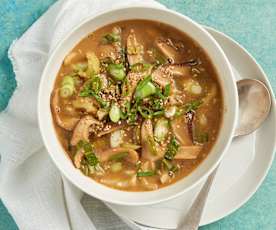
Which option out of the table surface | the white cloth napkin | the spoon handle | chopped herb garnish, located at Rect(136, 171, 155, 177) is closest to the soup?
chopped herb garnish, located at Rect(136, 171, 155, 177)

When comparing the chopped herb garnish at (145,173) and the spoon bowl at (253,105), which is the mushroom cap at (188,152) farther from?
the spoon bowl at (253,105)

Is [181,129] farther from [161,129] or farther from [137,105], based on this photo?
[137,105]

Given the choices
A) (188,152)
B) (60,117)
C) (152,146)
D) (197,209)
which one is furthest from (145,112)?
(197,209)

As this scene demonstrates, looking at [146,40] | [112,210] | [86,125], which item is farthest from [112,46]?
[112,210]

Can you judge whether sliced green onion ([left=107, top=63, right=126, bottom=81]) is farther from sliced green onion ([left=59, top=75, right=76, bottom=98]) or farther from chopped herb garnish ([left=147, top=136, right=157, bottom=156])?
chopped herb garnish ([left=147, top=136, right=157, bottom=156])

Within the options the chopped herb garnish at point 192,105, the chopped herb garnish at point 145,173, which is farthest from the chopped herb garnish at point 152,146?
the chopped herb garnish at point 192,105

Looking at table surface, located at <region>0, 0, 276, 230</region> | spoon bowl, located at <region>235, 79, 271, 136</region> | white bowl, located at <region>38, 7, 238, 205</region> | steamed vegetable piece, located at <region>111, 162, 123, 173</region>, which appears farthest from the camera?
table surface, located at <region>0, 0, 276, 230</region>

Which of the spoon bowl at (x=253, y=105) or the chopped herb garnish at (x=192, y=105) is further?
the spoon bowl at (x=253, y=105)
